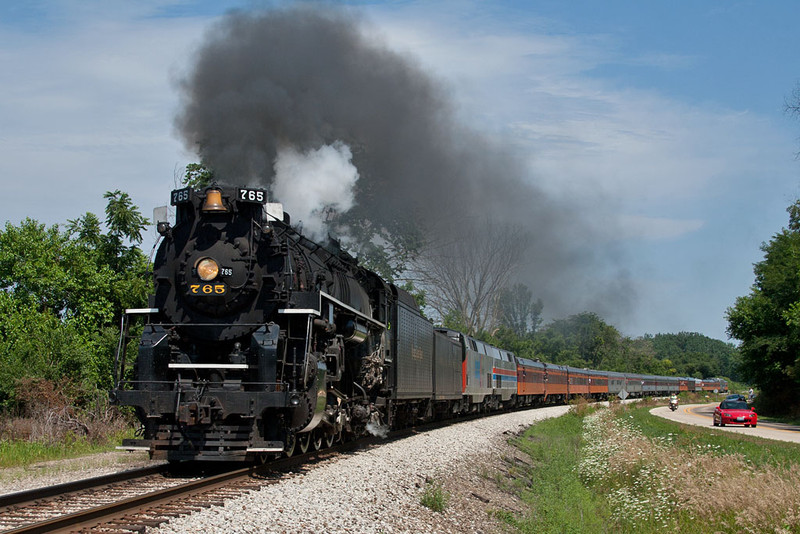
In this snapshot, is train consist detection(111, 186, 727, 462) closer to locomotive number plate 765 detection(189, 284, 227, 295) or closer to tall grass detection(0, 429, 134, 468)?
locomotive number plate 765 detection(189, 284, 227, 295)

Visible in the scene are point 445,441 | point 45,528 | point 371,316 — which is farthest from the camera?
point 445,441

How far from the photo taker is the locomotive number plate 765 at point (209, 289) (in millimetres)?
10672

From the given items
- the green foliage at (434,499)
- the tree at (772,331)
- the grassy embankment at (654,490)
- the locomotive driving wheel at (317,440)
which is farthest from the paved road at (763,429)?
the green foliage at (434,499)

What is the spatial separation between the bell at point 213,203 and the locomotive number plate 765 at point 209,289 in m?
1.16

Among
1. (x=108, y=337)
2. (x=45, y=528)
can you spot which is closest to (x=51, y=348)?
(x=108, y=337)

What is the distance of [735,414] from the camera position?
31828mm

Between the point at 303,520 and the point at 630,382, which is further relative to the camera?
the point at 630,382

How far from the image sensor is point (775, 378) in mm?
43531

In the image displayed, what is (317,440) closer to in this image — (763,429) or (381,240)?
(381,240)

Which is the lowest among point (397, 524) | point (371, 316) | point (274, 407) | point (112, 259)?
point (397, 524)

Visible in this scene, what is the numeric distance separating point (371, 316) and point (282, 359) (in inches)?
183

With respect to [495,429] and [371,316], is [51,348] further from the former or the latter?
[495,429]

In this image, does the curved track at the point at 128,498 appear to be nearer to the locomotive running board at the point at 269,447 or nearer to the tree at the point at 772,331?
the locomotive running board at the point at 269,447

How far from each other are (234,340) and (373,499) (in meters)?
3.25
